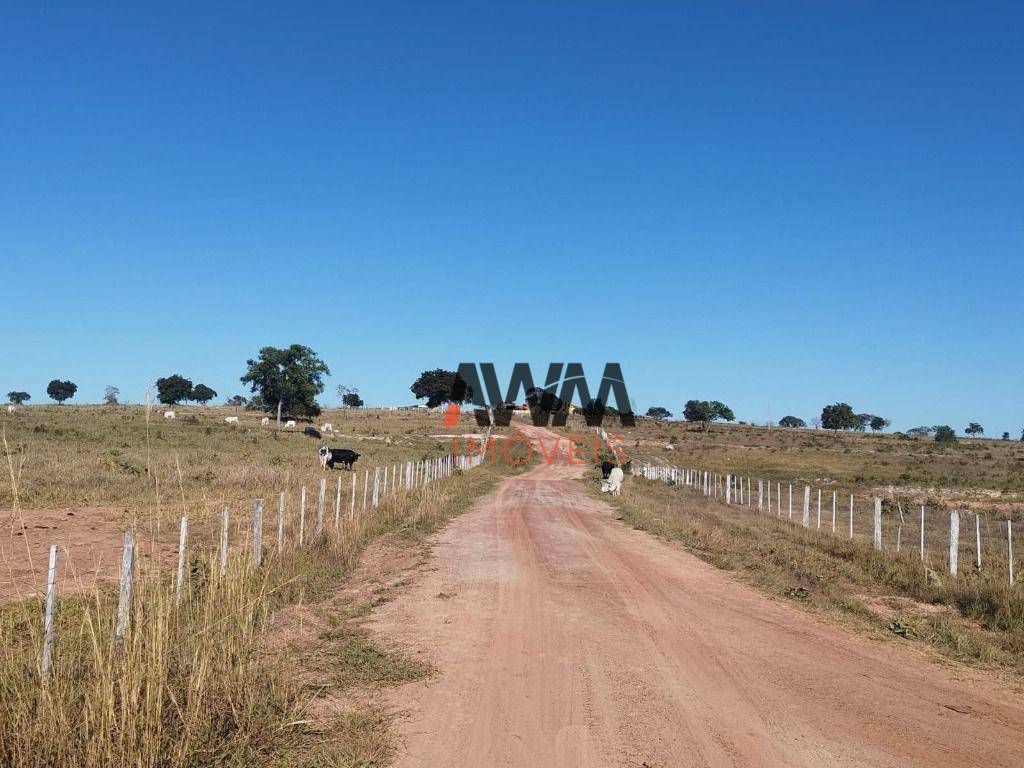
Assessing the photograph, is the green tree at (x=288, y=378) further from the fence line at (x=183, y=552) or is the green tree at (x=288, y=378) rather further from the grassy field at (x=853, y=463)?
the fence line at (x=183, y=552)

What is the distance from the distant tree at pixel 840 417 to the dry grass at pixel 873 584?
120m

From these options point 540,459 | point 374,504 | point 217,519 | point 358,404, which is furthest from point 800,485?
point 358,404

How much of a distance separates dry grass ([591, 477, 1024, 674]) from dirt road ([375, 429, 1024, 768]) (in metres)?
0.92

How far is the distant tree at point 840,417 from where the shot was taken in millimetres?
131625

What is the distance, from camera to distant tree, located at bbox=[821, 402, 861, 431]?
→ 432 ft

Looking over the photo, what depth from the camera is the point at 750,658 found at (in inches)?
348

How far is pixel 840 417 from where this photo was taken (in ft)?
433

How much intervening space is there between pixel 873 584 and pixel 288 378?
80720mm

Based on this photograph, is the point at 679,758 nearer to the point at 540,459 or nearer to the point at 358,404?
the point at 540,459

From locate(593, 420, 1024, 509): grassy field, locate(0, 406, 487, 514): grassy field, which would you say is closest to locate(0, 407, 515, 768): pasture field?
locate(0, 406, 487, 514): grassy field

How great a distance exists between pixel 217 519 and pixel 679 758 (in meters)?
16.1

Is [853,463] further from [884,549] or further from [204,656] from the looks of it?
[204,656]

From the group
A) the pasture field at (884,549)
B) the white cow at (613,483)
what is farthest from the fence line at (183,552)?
the pasture field at (884,549)

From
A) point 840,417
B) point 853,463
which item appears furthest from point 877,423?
point 853,463
